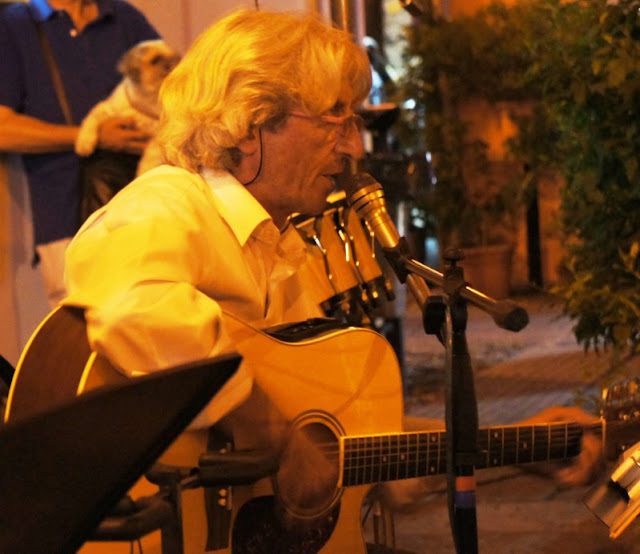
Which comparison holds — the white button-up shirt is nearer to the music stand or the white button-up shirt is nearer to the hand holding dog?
the music stand

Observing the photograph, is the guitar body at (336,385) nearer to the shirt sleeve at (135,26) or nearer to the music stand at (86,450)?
the music stand at (86,450)

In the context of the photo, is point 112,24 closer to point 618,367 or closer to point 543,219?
point 618,367

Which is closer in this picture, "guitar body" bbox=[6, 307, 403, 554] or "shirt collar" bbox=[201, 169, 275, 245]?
"guitar body" bbox=[6, 307, 403, 554]

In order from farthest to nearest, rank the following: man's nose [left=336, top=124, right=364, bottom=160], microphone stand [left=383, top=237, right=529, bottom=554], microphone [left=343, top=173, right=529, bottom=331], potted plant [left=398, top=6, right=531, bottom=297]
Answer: potted plant [left=398, top=6, right=531, bottom=297]
man's nose [left=336, top=124, right=364, bottom=160]
microphone stand [left=383, top=237, right=529, bottom=554]
microphone [left=343, top=173, right=529, bottom=331]

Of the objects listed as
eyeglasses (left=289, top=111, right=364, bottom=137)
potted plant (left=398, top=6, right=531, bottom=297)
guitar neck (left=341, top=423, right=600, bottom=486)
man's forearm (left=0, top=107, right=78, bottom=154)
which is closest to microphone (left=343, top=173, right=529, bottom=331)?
eyeglasses (left=289, top=111, right=364, bottom=137)

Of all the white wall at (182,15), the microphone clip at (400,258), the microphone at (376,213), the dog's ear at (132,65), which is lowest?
the white wall at (182,15)

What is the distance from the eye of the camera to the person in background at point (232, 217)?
1871 millimetres

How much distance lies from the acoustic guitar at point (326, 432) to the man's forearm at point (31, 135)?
5.69ft

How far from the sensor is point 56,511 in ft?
4.12

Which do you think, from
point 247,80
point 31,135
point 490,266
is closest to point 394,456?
point 247,80

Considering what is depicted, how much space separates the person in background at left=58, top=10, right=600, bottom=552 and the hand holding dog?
1.35 meters

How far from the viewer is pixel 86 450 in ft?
4.02

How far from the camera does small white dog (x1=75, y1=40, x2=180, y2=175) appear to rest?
3.63m

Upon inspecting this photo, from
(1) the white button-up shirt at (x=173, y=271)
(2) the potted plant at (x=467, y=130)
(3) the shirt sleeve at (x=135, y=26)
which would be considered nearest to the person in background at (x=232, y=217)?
(1) the white button-up shirt at (x=173, y=271)
